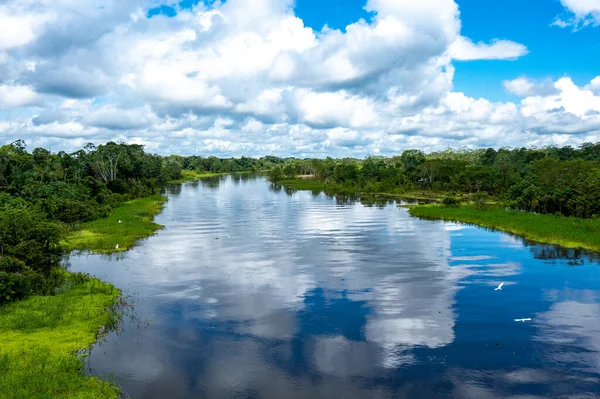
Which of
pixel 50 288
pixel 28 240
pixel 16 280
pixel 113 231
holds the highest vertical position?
pixel 28 240

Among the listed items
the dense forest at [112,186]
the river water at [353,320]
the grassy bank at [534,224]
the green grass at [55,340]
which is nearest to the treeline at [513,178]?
the dense forest at [112,186]

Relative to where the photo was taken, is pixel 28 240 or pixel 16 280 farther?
pixel 28 240

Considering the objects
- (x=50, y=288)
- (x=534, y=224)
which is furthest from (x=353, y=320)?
(x=534, y=224)

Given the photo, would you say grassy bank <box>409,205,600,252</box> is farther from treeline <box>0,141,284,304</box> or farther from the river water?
treeline <box>0,141,284,304</box>

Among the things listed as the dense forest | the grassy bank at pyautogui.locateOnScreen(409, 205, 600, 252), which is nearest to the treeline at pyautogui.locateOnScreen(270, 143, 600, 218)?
the dense forest

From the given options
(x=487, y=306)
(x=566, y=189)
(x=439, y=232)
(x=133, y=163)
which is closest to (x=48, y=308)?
(x=487, y=306)

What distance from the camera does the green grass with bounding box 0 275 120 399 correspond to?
56.3ft

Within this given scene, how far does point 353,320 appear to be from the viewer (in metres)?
25.2

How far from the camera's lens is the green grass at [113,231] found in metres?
44.5

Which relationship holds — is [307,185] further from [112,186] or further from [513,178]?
[513,178]

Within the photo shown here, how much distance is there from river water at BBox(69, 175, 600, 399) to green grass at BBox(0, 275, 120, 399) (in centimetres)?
119

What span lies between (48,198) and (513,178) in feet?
257

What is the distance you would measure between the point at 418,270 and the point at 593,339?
14.3 m

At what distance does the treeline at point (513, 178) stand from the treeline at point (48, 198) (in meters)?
54.5
